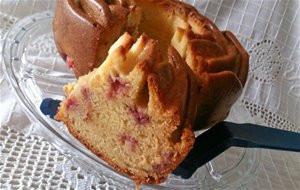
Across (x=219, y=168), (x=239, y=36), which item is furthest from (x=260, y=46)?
(x=219, y=168)

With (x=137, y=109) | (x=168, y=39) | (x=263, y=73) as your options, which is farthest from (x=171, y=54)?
(x=263, y=73)

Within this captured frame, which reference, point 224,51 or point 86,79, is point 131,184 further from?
point 224,51

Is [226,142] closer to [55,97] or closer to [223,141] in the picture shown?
[223,141]

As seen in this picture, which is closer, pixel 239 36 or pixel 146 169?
pixel 146 169

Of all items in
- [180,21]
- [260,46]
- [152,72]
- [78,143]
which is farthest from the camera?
[260,46]

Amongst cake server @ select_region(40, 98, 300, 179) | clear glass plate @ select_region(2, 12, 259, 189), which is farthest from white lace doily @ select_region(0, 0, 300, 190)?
cake server @ select_region(40, 98, 300, 179)
